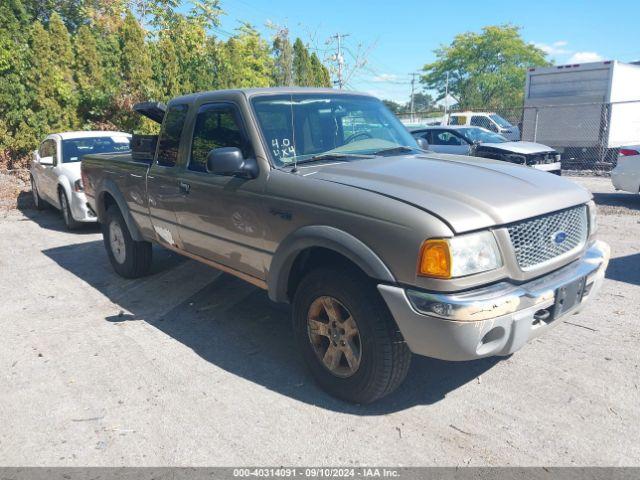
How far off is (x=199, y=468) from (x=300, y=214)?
5.20ft

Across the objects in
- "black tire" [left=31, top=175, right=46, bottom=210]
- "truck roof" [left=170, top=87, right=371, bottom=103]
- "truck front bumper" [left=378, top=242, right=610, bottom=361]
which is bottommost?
"black tire" [left=31, top=175, right=46, bottom=210]

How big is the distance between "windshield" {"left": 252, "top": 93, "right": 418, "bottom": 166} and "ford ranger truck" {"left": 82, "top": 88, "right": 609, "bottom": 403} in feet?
0.04

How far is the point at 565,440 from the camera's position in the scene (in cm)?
285

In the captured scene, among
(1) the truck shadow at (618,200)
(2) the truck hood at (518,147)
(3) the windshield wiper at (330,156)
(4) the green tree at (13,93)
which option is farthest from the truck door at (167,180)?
(4) the green tree at (13,93)

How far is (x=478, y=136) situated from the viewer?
1235 cm

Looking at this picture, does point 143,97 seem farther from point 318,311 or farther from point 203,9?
point 203,9

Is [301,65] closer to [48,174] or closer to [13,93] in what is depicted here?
[13,93]

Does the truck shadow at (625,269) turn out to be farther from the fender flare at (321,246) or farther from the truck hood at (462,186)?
the fender flare at (321,246)

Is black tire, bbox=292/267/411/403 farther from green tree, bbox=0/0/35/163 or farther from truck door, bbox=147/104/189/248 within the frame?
green tree, bbox=0/0/35/163

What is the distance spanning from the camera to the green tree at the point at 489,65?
48.7 m

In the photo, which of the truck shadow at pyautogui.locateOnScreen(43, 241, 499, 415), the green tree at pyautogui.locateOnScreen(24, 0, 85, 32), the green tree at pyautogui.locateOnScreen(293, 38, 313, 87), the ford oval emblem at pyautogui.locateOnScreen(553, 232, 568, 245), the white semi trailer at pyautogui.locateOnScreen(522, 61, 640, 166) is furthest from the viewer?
the green tree at pyautogui.locateOnScreen(24, 0, 85, 32)

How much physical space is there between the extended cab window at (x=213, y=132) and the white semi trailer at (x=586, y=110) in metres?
14.6

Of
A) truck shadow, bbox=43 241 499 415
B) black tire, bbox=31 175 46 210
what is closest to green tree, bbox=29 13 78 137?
black tire, bbox=31 175 46 210

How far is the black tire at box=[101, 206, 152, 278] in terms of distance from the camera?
584 centimetres
